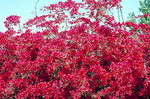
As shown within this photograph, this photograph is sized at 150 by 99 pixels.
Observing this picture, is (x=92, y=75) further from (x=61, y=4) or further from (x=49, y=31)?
(x=61, y=4)

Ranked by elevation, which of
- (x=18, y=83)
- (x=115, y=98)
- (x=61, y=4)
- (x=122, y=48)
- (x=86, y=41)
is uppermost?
(x=61, y=4)

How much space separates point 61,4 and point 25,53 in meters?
4.96

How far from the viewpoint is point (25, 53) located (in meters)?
6.76

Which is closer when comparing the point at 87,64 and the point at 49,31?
the point at 87,64

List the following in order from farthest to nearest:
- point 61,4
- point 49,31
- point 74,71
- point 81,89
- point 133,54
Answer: point 61,4, point 49,31, point 133,54, point 74,71, point 81,89

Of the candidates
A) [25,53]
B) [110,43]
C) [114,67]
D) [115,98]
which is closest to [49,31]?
[25,53]

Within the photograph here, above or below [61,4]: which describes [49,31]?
below

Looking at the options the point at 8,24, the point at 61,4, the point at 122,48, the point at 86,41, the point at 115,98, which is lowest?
the point at 115,98

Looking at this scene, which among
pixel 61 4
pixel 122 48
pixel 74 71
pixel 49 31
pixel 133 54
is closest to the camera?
pixel 74 71

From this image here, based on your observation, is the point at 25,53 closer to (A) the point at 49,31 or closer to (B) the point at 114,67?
(A) the point at 49,31

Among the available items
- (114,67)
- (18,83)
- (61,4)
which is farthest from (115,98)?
(61,4)

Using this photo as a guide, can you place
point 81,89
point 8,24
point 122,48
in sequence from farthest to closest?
point 8,24
point 122,48
point 81,89

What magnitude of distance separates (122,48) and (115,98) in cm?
218

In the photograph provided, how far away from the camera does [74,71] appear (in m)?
6.10
